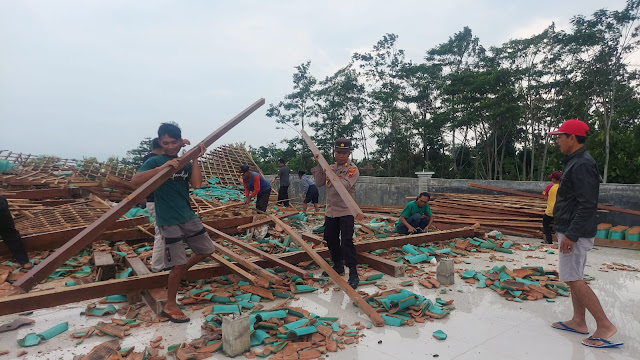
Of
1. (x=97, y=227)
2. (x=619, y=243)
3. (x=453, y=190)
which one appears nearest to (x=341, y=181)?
(x=97, y=227)

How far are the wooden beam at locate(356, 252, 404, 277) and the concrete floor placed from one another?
1.44 ft

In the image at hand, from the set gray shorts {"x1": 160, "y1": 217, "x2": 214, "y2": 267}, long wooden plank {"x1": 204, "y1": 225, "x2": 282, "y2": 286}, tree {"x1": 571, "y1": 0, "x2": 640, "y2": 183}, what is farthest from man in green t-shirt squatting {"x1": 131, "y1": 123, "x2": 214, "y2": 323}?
tree {"x1": 571, "y1": 0, "x2": 640, "y2": 183}

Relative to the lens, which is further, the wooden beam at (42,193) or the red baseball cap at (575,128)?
the wooden beam at (42,193)

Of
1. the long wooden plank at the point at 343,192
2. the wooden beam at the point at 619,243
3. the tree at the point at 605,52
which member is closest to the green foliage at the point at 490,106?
the tree at the point at 605,52

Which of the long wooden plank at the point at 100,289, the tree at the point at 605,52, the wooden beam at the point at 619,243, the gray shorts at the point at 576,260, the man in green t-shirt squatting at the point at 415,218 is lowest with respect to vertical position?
the wooden beam at the point at 619,243

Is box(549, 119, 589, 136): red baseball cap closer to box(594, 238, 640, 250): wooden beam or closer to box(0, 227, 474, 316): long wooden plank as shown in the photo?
box(0, 227, 474, 316): long wooden plank

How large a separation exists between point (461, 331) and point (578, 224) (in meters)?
1.28

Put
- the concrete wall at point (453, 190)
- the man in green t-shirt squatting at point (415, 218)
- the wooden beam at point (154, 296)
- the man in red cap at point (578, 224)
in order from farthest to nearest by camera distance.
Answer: the concrete wall at point (453, 190) → the man in green t-shirt squatting at point (415, 218) → the wooden beam at point (154, 296) → the man in red cap at point (578, 224)

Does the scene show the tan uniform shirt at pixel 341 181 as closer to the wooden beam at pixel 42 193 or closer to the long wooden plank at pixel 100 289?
the long wooden plank at pixel 100 289

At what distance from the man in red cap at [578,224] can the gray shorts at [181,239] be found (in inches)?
123

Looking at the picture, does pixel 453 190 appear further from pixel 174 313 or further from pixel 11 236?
pixel 11 236

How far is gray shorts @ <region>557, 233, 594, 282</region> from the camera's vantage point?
9.79 ft

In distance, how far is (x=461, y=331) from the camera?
3139 millimetres

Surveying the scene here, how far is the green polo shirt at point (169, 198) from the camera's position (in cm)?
325
